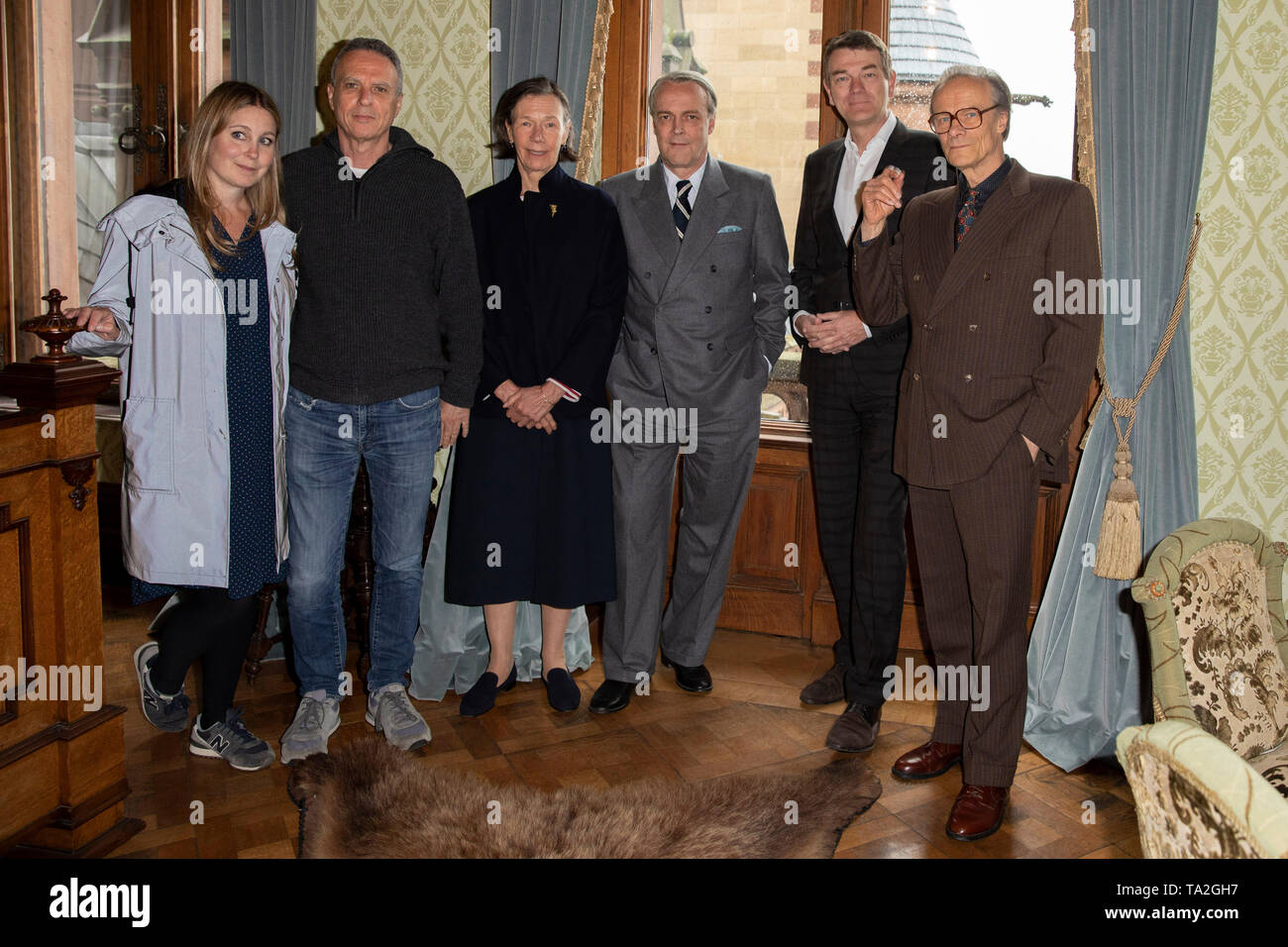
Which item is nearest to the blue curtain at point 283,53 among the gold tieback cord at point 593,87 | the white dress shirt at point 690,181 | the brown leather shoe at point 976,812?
the gold tieback cord at point 593,87

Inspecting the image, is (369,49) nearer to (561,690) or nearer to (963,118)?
(963,118)

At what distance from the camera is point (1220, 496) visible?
304 cm

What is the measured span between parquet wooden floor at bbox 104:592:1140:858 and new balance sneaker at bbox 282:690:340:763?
0.07 m

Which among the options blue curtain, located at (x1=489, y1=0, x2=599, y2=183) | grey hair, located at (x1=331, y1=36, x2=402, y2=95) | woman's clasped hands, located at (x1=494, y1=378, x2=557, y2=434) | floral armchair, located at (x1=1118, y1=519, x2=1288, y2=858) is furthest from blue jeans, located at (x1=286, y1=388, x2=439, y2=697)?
floral armchair, located at (x1=1118, y1=519, x2=1288, y2=858)

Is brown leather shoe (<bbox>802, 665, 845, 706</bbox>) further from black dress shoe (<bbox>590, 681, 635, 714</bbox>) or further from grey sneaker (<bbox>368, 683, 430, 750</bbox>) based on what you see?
grey sneaker (<bbox>368, 683, 430, 750</bbox>)

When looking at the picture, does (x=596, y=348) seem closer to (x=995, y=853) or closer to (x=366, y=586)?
(x=366, y=586)

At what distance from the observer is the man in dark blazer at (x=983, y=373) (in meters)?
2.30

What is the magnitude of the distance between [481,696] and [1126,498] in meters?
1.90

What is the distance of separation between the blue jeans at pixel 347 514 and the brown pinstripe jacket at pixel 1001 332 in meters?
1.27

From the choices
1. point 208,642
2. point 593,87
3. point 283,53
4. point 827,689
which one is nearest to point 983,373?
point 827,689

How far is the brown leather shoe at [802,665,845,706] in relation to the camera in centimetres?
324

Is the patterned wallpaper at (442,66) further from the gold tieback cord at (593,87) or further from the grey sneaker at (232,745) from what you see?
the grey sneaker at (232,745)


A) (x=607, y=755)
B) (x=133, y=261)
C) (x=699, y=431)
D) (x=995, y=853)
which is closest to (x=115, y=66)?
(x=133, y=261)
